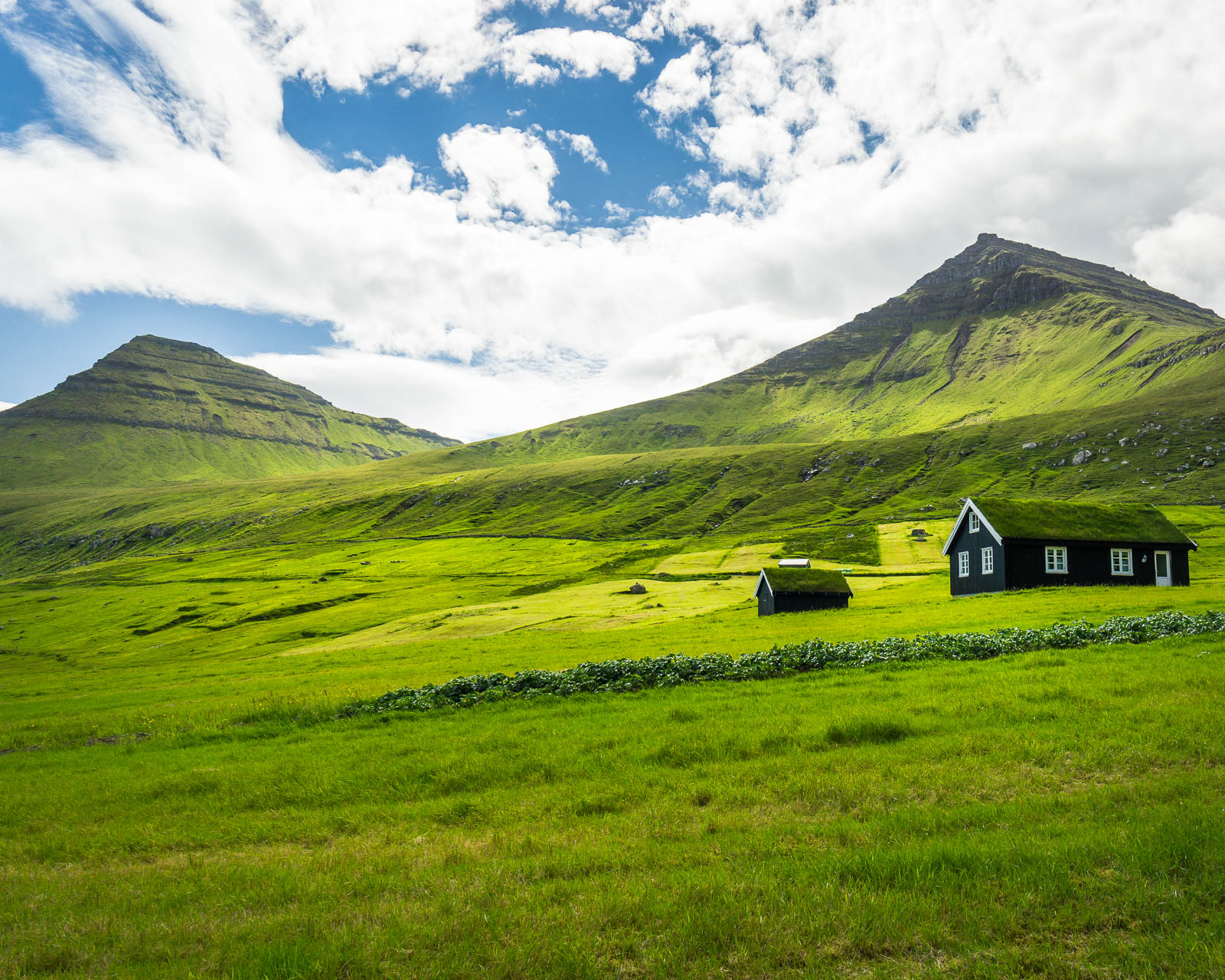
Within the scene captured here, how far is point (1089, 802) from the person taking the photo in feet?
30.6

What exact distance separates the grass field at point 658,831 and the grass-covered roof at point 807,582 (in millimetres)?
42877

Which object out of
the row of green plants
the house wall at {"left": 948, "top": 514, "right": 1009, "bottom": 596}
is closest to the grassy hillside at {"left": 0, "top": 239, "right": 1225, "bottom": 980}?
the row of green plants

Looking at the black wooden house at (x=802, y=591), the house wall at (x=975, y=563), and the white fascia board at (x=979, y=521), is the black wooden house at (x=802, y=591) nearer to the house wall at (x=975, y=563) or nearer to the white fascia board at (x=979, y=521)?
the house wall at (x=975, y=563)

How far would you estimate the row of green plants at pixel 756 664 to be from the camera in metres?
21.9

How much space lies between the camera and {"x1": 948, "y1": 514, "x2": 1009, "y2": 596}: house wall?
56812 millimetres

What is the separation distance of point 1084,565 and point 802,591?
24508 millimetres

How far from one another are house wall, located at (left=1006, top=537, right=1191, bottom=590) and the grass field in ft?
124

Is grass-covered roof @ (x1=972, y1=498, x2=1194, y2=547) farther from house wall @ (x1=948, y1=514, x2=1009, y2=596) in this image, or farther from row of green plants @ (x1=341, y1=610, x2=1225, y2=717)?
row of green plants @ (x1=341, y1=610, x2=1225, y2=717)

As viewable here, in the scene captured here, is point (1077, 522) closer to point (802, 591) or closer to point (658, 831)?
point (802, 591)

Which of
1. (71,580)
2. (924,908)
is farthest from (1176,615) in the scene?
(71,580)

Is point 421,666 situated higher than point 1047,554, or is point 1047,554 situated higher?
point 1047,554

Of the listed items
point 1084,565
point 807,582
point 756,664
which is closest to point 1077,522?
point 1084,565

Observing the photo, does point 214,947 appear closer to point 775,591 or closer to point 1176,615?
point 1176,615

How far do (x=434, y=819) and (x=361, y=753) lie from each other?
5.62m
